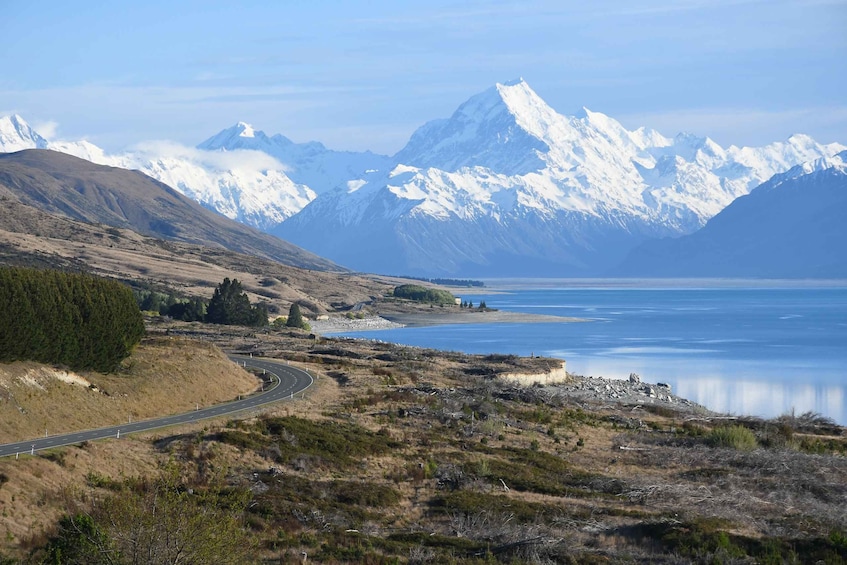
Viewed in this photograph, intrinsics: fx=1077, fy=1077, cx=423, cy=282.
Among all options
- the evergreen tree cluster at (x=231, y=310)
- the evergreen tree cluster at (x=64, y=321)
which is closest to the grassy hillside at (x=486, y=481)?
the evergreen tree cluster at (x=64, y=321)

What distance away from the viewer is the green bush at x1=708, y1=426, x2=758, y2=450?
4988cm

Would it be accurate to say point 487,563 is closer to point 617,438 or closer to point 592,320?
point 617,438

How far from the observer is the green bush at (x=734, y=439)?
4988cm

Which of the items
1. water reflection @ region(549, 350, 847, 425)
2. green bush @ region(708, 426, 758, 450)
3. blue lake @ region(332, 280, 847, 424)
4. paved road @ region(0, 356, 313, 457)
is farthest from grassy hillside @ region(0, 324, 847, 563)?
blue lake @ region(332, 280, 847, 424)

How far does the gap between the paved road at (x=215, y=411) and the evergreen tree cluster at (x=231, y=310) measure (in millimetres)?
46135

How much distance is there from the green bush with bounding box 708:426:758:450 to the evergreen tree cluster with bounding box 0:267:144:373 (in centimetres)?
2838

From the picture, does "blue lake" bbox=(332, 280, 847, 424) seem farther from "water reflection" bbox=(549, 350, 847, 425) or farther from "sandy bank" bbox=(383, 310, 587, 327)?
"sandy bank" bbox=(383, 310, 587, 327)

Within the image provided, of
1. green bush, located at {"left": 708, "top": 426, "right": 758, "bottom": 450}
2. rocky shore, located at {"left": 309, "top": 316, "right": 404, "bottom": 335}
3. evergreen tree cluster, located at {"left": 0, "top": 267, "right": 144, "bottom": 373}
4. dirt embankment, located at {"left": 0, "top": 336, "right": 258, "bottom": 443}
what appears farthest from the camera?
rocky shore, located at {"left": 309, "top": 316, "right": 404, "bottom": 335}

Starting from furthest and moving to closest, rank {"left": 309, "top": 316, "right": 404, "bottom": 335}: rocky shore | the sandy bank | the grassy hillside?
the sandy bank
{"left": 309, "top": 316, "right": 404, "bottom": 335}: rocky shore
the grassy hillside

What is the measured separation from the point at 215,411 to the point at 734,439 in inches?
943

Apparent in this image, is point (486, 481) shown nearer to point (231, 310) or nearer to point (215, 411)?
point (215, 411)

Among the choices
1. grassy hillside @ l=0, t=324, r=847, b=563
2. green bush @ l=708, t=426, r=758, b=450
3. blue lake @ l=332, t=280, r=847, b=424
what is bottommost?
grassy hillside @ l=0, t=324, r=847, b=563

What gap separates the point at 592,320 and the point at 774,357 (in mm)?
70977

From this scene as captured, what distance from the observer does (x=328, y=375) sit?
66.6 meters
